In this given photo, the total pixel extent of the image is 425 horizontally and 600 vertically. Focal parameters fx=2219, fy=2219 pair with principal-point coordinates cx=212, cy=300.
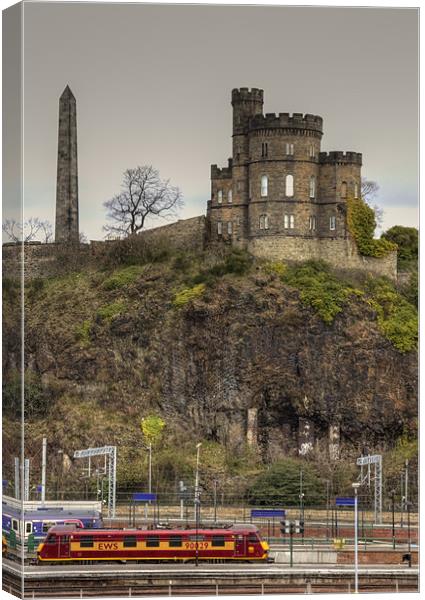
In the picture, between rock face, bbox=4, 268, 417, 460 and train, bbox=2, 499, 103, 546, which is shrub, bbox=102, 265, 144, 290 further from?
train, bbox=2, 499, 103, 546

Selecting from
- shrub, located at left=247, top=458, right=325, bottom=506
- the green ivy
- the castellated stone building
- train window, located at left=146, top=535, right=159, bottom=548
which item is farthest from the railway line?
the green ivy

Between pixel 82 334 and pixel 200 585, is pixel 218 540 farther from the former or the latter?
pixel 82 334

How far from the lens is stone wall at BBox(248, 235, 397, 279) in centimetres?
5266

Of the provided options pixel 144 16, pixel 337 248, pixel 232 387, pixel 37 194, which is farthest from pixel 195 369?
pixel 144 16

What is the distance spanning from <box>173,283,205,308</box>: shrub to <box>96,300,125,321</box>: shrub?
131 centimetres

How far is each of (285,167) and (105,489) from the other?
899cm

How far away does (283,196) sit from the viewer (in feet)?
172

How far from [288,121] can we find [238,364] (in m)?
5.96

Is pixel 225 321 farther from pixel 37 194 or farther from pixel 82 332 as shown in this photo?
pixel 37 194

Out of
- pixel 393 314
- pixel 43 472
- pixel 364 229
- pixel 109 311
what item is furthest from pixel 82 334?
pixel 393 314

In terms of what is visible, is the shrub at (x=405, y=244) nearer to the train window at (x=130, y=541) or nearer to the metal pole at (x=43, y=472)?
the metal pole at (x=43, y=472)

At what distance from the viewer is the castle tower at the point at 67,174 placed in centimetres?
4741

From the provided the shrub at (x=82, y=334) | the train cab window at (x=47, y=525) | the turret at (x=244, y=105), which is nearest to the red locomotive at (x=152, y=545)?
the train cab window at (x=47, y=525)

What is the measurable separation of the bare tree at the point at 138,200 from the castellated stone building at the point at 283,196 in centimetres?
133
